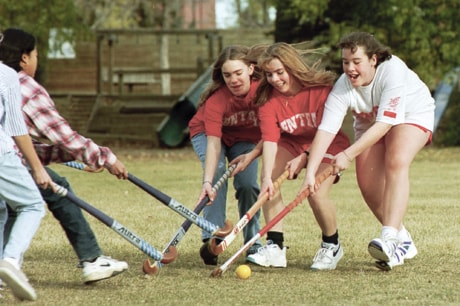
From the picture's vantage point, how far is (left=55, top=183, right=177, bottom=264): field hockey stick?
5.95 metres

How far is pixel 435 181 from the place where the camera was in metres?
14.0

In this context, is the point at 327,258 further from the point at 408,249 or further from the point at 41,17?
the point at 41,17

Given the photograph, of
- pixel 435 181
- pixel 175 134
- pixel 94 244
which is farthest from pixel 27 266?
pixel 175 134

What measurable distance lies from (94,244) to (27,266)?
3.94 feet

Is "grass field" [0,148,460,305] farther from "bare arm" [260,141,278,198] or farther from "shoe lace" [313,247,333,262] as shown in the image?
"bare arm" [260,141,278,198]

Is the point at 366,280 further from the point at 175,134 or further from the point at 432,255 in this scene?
the point at 175,134

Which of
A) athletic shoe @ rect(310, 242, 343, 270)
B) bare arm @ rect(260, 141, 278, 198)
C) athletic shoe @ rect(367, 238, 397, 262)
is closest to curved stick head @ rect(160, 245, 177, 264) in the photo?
bare arm @ rect(260, 141, 278, 198)

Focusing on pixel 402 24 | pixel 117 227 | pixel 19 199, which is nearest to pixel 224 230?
pixel 117 227

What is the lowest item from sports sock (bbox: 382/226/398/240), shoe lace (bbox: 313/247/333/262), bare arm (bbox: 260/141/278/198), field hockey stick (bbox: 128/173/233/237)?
shoe lace (bbox: 313/247/333/262)

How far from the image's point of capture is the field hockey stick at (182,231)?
6621mm

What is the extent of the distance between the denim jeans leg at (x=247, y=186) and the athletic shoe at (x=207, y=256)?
359 mm

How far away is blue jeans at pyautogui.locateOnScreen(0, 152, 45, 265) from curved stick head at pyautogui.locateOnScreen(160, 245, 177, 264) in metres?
1.04

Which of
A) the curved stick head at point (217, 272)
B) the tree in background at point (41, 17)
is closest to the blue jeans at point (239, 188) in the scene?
the curved stick head at point (217, 272)

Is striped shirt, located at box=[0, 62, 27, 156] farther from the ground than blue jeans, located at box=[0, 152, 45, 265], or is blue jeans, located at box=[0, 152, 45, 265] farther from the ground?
striped shirt, located at box=[0, 62, 27, 156]
